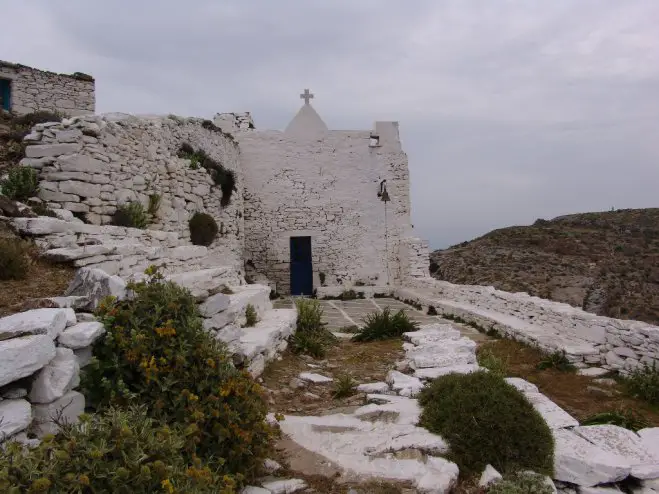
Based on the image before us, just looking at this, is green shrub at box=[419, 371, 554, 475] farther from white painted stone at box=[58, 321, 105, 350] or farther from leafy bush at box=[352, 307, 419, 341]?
leafy bush at box=[352, 307, 419, 341]

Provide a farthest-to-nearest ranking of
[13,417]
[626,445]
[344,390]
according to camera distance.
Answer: [344,390] → [626,445] → [13,417]

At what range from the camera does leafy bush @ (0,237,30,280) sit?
4012 mm

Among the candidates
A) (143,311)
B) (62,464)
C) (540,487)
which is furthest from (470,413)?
(62,464)

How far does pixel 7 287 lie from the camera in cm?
387

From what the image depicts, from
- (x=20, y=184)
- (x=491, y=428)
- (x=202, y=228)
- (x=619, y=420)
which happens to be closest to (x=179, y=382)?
(x=491, y=428)

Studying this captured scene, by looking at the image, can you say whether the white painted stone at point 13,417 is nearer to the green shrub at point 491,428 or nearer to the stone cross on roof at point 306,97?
the green shrub at point 491,428

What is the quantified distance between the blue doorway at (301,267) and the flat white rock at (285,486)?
1373 centimetres

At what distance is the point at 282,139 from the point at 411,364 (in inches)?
499

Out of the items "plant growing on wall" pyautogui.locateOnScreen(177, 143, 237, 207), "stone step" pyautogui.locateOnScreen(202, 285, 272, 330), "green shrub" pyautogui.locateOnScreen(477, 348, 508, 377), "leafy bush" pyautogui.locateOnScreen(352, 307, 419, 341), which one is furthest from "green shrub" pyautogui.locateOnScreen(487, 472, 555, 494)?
"plant growing on wall" pyautogui.locateOnScreen(177, 143, 237, 207)

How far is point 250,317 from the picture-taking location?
698 centimetres

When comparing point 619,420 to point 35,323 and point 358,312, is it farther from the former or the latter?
point 358,312

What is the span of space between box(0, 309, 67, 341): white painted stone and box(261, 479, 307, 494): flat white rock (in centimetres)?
175

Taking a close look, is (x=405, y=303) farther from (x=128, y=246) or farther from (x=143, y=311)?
(x=143, y=311)

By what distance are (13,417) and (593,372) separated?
7321 mm
